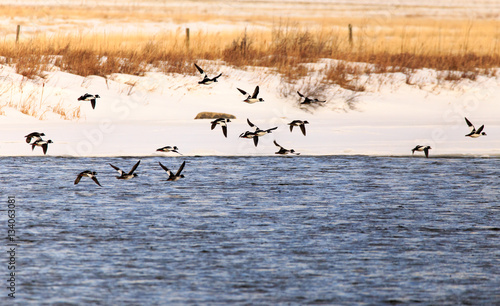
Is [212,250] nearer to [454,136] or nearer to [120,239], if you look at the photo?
[120,239]

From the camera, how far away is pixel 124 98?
2184 cm

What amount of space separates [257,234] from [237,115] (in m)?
11.8

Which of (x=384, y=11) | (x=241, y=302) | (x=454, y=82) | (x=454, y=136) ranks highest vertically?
(x=384, y=11)

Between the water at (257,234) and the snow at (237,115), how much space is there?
1655 millimetres

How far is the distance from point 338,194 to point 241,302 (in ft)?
17.9

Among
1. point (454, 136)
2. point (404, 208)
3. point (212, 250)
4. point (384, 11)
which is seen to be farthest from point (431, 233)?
point (384, 11)

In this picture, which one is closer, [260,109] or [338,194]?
[338,194]

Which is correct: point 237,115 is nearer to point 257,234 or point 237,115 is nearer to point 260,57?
point 260,57

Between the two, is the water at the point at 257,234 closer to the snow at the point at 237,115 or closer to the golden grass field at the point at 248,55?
the snow at the point at 237,115

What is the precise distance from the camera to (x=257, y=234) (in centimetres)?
959

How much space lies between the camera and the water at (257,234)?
746cm

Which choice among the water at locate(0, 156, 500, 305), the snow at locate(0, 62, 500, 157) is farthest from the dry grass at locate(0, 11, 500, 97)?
the water at locate(0, 156, 500, 305)

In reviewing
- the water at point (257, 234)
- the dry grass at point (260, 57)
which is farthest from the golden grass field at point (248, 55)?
the water at point (257, 234)

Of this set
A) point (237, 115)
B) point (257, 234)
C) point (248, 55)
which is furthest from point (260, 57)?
point (257, 234)
